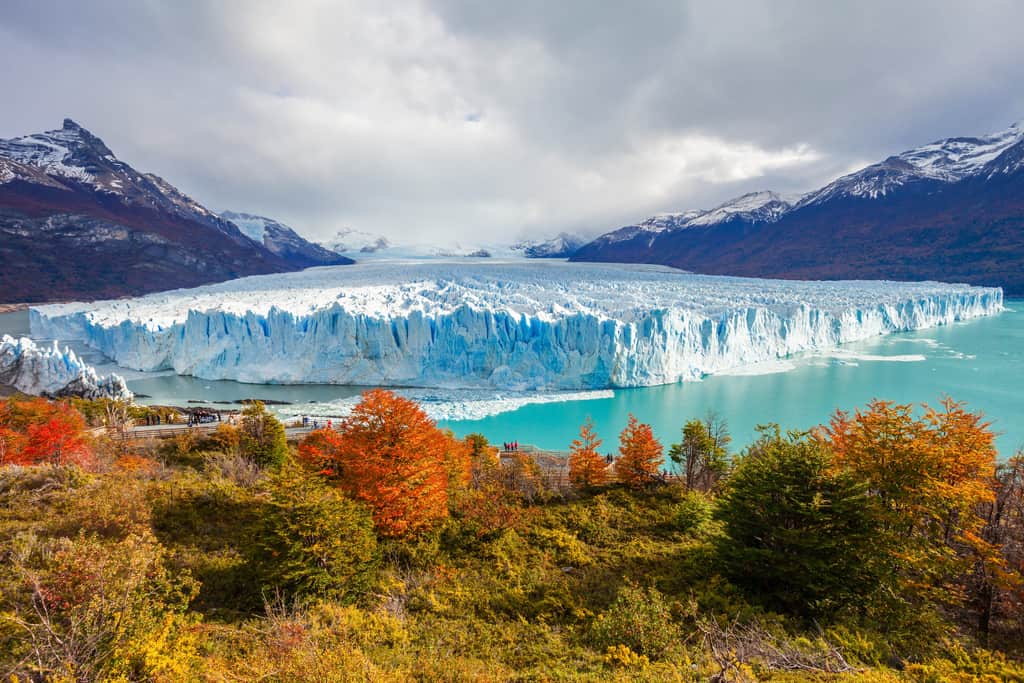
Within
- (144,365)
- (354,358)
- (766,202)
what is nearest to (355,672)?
(354,358)

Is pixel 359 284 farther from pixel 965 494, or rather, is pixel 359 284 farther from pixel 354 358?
pixel 965 494

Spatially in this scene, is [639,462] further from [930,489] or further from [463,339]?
[463,339]

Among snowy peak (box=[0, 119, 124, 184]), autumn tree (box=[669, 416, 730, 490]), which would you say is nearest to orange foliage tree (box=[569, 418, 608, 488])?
autumn tree (box=[669, 416, 730, 490])

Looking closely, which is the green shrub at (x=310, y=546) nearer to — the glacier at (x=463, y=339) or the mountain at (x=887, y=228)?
the glacier at (x=463, y=339)

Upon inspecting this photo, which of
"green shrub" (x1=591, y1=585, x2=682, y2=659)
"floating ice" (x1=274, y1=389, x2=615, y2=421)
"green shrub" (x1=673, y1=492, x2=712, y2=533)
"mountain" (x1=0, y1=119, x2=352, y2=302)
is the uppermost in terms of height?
"mountain" (x1=0, y1=119, x2=352, y2=302)

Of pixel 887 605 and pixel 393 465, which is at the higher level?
pixel 393 465

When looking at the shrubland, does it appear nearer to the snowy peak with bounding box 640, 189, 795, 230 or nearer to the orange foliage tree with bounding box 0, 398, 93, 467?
the orange foliage tree with bounding box 0, 398, 93, 467
